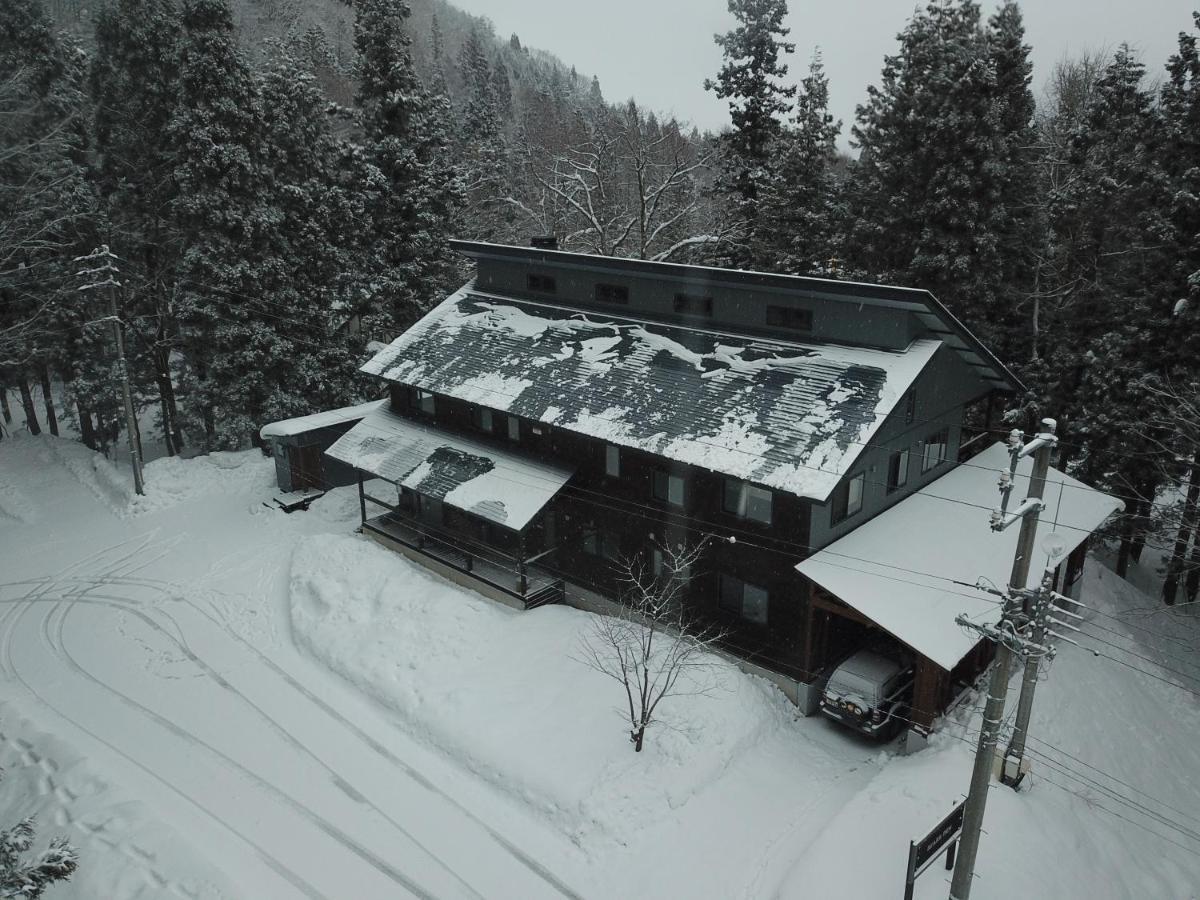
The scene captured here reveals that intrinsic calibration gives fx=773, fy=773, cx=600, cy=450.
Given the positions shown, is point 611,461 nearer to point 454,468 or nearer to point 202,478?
point 454,468

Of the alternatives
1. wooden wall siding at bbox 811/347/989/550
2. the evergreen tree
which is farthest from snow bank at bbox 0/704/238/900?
the evergreen tree

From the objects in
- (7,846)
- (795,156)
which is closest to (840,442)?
(7,846)

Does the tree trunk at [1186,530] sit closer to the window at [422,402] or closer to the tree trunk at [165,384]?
the window at [422,402]

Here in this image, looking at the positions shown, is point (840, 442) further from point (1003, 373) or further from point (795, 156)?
point (795, 156)

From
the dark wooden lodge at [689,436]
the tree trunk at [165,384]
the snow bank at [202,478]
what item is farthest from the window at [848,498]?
the tree trunk at [165,384]

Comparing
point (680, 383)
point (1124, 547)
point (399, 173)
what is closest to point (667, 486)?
point (680, 383)

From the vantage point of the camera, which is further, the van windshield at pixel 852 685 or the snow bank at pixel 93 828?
the van windshield at pixel 852 685

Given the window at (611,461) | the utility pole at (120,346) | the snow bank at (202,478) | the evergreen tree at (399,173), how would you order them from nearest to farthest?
the window at (611,461) < the utility pole at (120,346) < the snow bank at (202,478) < the evergreen tree at (399,173)
